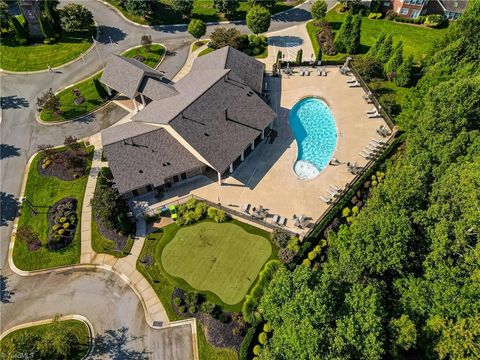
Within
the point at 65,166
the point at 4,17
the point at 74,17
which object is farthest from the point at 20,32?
the point at 65,166

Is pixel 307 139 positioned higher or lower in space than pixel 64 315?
higher

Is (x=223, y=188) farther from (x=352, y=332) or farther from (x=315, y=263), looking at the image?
(x=352, y=332)

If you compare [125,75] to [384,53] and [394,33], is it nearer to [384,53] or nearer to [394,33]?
[384,53]

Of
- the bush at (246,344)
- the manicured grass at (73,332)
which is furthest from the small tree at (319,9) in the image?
the manicured grass at (73,332)

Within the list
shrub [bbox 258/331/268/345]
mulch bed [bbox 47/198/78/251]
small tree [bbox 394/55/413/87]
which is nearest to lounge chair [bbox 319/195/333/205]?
shrub [bbox 258/331/268/345]

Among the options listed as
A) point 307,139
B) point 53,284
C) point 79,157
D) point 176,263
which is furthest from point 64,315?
point 307,139

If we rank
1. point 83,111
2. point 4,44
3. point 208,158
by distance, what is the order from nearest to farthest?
point 208,158
point 83,111
point 4,44
